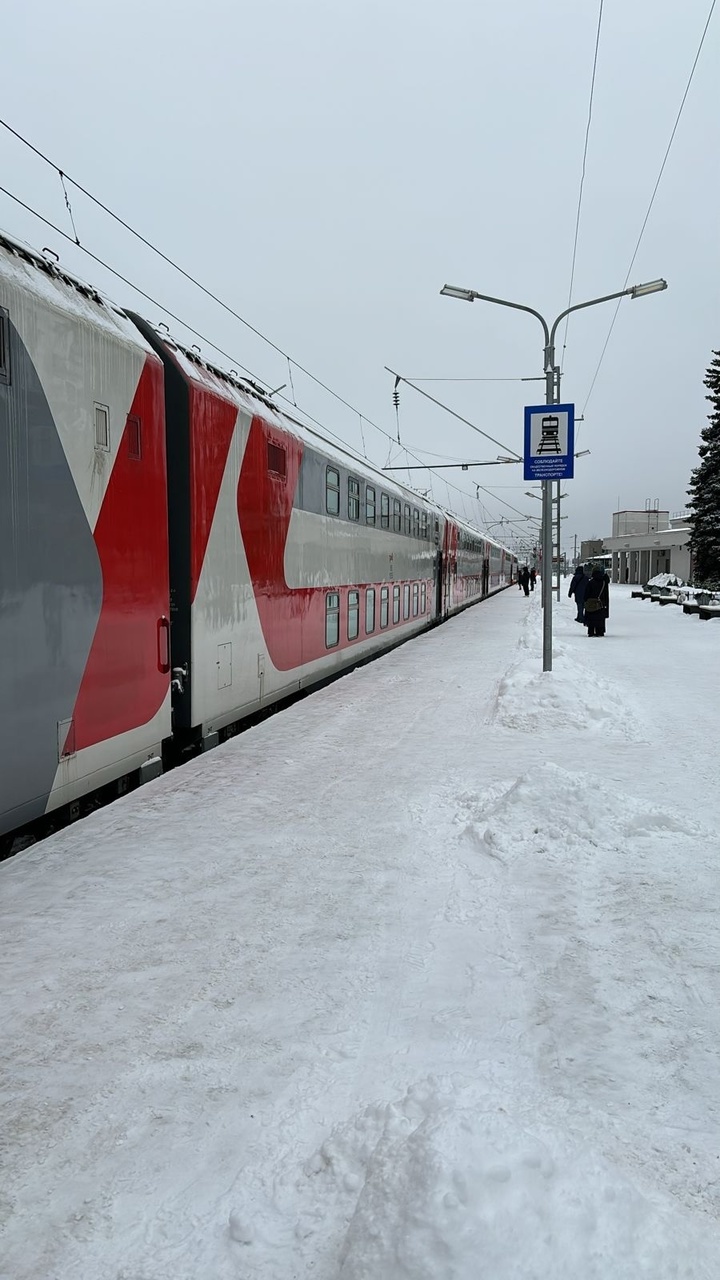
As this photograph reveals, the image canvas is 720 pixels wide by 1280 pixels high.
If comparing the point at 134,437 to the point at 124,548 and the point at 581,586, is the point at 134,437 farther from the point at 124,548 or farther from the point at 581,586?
the point at 581,586

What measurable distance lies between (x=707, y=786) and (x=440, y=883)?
8.94 ft

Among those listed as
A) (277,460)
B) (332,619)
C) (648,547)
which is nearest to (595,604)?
(332,619)

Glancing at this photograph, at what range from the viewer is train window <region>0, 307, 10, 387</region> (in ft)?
12.9

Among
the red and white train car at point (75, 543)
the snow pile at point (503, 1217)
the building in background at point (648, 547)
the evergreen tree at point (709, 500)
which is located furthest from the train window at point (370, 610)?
the building in background at point (648, 547)

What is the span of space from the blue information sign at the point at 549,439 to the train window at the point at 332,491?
8.69 feet

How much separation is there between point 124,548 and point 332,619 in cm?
591

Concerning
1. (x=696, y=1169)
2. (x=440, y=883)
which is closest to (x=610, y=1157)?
(x=696, y=1169)

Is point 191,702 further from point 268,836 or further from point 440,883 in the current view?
point 440,883

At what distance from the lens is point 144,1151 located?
2281 millimetres

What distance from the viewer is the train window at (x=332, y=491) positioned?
1026 centimetres

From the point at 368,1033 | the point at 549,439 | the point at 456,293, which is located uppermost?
the point at 456,293

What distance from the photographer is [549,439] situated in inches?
422

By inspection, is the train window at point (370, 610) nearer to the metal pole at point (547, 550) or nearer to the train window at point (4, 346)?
the metal pole at point (547, 550)

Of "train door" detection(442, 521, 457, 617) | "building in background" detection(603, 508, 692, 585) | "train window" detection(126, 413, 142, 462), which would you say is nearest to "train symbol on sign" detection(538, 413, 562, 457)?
"train window" detection(126, 413, 142, 462)
